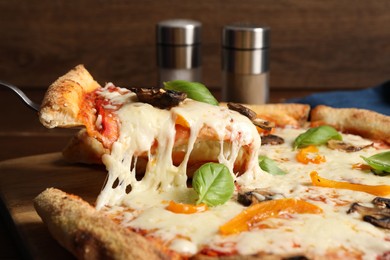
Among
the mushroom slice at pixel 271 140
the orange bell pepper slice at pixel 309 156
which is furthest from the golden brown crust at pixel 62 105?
the orange bell pepper slice at pixel 309 156

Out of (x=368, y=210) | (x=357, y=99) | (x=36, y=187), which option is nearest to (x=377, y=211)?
(x=368, y=210)

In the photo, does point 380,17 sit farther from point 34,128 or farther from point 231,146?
point 231,146

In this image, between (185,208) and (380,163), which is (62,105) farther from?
(380,163)

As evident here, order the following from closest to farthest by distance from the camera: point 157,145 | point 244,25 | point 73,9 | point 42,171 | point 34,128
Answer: point 157,145 < point 42,171 < point 34,128 < point 244,25 < point 73,9

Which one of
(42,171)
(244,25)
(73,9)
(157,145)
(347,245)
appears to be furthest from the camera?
(73,9)

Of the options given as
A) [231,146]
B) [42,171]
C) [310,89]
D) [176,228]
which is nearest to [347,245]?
[176,228]

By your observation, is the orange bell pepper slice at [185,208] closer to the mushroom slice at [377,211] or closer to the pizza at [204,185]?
the pizza at [204,185]
